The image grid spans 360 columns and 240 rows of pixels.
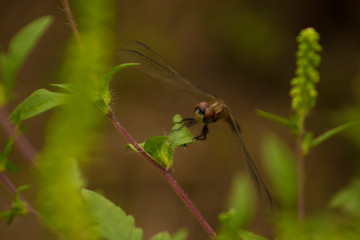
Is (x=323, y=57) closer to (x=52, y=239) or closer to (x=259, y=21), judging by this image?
(x=259, y=21)

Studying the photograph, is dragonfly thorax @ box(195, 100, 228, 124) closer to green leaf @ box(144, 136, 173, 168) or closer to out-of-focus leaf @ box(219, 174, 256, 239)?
out-of-focus leaf @ box(219, 174, 256, 239)

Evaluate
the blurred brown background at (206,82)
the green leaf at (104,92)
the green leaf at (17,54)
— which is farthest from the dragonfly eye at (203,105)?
the blurred brown background at (206,82)

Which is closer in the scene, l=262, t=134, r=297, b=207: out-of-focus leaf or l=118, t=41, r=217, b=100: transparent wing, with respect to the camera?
l=262, t=134, r=297, b=207: out-of-focus leaf

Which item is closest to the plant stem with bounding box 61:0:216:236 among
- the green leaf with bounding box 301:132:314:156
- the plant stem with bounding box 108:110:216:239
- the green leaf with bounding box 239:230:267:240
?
the plant stem with bounding box 108:110:216:239

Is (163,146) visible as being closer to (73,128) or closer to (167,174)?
(167,174)

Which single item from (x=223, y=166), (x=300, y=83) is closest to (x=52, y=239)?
(x=300, y=83)

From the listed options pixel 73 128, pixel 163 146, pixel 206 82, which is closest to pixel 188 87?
pixel 163 146
